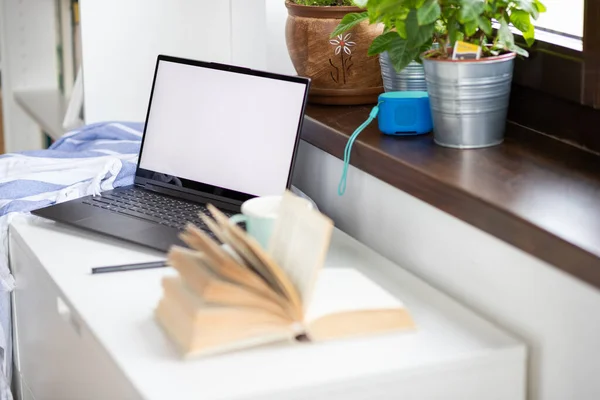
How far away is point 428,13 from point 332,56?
14.3 inches

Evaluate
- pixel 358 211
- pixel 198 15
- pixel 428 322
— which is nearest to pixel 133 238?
pixel 358 211

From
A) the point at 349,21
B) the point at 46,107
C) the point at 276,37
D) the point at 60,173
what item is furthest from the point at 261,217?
the point at 46,107

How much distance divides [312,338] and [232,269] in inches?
4.6

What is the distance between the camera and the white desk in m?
0.96

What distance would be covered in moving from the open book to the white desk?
0.06ft

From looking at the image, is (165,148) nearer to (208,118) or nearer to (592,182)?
(208,118)

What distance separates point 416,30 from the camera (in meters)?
1.22

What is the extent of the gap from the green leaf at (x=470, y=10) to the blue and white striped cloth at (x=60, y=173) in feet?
A: 2.20

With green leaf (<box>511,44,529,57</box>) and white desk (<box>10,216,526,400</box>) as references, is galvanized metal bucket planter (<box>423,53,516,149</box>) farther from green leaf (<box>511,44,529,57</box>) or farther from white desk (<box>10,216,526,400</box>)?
white desk (<box>10,216,526,400</box>)

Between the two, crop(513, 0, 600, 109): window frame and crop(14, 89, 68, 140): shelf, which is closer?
crop(513, 0, 600, 109): window frame

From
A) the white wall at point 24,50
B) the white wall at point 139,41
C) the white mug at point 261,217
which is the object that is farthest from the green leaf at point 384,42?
the white wall at point 24,50

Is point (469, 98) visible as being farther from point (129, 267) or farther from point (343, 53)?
point (129, 267)

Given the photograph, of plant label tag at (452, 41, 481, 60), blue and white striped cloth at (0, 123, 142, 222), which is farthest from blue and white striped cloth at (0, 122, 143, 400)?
plant label tag at (452, 41, 481, 60)

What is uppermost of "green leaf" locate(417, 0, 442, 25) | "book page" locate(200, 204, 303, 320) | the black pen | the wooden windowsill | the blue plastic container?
"green leaf" locate(417, 0, 442, 25)
